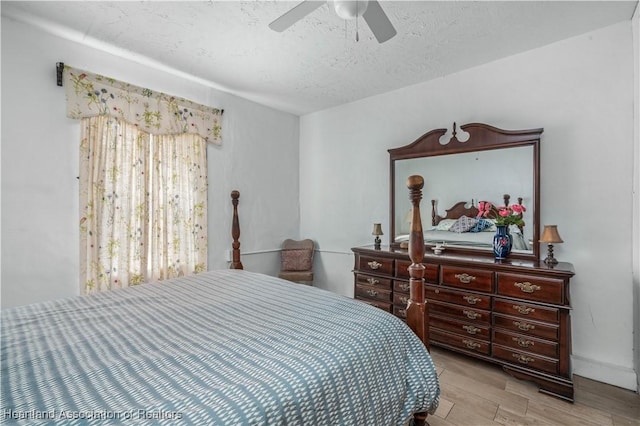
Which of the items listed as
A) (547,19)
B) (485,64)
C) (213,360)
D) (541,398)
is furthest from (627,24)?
(213,360)

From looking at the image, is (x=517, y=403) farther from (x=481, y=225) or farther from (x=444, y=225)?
(x=444, y=225)

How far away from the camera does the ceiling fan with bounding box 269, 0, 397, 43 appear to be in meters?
1.40

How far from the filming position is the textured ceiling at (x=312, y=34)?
1.89m

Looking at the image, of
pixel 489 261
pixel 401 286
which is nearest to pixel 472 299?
pixel 489 261

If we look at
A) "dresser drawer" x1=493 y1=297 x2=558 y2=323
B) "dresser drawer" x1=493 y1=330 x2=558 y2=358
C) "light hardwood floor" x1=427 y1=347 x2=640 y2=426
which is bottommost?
"light hardwood floor" x1=427 y1=347 x2=640 y2=426

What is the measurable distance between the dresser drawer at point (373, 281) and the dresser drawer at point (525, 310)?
2.89 feet

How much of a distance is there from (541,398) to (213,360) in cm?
219

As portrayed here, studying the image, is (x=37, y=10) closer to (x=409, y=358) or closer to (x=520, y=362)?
(x=409, y=358)

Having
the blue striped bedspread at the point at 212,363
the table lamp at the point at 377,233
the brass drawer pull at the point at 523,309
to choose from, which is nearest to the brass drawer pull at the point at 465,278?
the brass drawer pull at the point at 523,309

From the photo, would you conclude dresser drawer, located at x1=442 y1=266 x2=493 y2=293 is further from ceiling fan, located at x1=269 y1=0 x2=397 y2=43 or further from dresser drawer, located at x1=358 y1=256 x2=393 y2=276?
ceiling fan, located at x1=269 y1=0 x2=397 y2=43

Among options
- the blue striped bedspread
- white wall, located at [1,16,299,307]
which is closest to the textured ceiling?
white wall, located at [1,16,299,307]

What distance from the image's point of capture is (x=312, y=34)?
2148 millimetres

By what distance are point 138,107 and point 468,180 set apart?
9.91ft

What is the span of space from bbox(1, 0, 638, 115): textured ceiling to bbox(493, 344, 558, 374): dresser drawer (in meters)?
2.32
